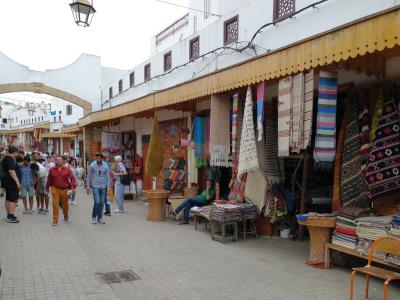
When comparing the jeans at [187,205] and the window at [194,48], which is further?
the window at [194,48]

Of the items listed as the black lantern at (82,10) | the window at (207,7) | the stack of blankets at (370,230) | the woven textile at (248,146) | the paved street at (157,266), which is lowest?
the paved street at (157,266)

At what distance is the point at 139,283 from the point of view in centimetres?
467

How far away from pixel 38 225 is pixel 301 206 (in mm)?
5545

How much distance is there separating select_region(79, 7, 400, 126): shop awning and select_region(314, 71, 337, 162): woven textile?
36 centimetres

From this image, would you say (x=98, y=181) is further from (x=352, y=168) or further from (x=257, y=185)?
(x=352, y=168)

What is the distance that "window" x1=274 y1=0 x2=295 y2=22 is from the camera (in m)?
7.79

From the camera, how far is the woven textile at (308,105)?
15.6ft

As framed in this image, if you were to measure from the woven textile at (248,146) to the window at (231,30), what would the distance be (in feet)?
14.4

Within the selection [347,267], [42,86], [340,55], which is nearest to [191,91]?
Answer: [340,55]

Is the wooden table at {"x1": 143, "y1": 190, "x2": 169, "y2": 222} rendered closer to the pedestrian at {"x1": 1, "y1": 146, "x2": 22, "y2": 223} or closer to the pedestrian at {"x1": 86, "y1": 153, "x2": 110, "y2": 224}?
the pedestrian at {"x1": 86, "y1": 153, "x2": 110, "y2": 224}

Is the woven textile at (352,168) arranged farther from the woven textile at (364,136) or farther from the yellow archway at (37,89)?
the yellow archway at (37,89)

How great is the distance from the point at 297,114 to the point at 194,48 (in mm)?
7498

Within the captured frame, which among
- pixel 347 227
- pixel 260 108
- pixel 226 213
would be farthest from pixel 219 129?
pixel 347 227

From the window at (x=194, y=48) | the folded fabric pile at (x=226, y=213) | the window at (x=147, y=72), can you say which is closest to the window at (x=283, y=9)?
the window at (x=194, y=48)
